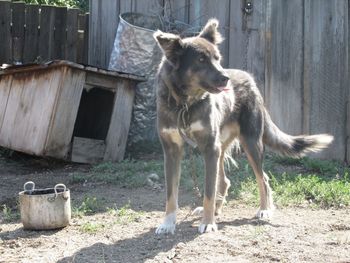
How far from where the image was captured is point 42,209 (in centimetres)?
540

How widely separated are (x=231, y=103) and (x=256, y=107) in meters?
0.33

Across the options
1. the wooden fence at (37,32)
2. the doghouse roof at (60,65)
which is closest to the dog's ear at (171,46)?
the doghouse roof at (60,65)

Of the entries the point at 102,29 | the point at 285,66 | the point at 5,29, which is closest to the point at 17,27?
the point at 5,29

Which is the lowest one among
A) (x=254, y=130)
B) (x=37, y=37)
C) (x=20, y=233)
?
(x=20, y=233)

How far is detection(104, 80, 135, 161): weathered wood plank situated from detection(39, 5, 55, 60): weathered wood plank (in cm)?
280

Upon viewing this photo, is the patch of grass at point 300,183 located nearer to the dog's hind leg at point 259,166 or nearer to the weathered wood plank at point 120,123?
the dog's hind leg at point 259,166

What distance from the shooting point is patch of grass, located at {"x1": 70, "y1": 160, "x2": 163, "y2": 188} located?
745cm

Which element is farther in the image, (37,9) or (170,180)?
(37,9)

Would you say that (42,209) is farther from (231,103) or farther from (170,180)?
(231,103)

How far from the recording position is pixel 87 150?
866cm

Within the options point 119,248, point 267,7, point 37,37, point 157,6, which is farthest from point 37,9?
point 119,248

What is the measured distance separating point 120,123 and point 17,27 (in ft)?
11.0

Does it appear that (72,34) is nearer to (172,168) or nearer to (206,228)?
(172,168)

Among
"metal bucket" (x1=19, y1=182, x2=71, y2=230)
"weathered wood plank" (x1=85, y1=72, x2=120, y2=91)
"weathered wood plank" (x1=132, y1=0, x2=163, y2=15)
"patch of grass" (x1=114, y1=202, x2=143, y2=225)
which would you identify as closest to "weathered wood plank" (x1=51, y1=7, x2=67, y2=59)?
"weathered wood plank" (x1=132, y1=0, x2=163, y2=15)
